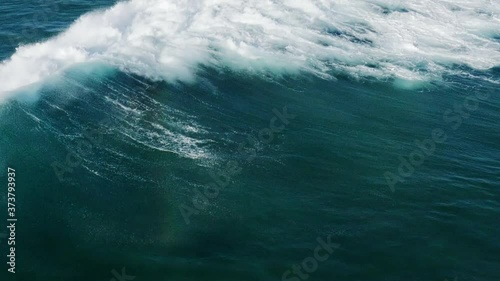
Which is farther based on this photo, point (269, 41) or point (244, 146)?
point (269, 41)

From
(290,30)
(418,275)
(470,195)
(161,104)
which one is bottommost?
(418,275)

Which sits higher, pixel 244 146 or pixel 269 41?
pixel 269 41

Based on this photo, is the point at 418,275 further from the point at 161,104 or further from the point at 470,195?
the point at 161,104

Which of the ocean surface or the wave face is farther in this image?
the wave face

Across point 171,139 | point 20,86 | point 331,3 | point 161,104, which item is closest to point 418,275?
point 171,139

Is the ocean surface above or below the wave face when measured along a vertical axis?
below
